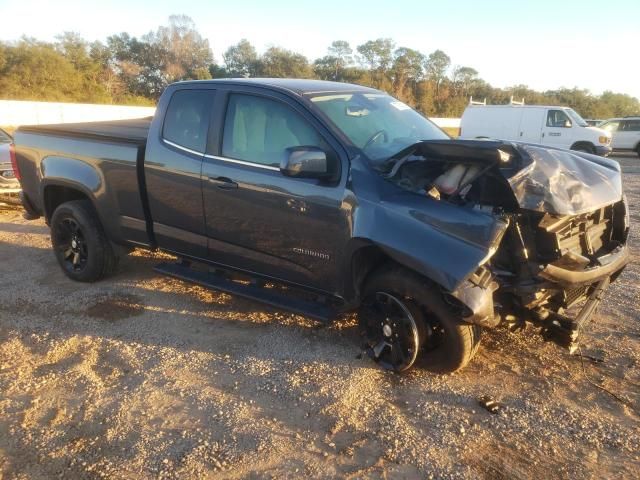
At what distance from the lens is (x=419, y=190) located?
3164 mm

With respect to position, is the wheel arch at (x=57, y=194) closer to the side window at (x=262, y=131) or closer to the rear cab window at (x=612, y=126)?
the side window at (x=262, y=131)

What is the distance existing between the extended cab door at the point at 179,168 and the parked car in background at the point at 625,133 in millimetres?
21229

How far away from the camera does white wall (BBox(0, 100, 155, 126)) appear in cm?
2112

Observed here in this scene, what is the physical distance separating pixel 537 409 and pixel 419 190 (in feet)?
4.82

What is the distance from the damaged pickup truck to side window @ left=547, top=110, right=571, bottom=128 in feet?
49.9

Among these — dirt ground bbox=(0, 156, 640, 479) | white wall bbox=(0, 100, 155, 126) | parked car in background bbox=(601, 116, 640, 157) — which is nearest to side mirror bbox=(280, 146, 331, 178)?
dirt ground bbox=(0, 156, 640, 479)

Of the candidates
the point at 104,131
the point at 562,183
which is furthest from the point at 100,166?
the point at 562,183

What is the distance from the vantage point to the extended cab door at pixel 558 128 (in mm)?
17391

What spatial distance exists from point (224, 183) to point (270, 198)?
0.45m

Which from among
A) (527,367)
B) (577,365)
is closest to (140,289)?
(527,367)

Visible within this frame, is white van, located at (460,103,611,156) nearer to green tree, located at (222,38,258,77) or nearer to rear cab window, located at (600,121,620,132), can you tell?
rear cab window, located at (600,121,620,132)

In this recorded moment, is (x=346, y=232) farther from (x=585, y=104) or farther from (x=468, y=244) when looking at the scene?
(x=585, y=104)

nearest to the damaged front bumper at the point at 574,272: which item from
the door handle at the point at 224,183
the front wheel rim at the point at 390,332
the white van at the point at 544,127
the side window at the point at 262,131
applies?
the front wheel rim at the point at 390,332

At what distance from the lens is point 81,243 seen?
16.5ft
